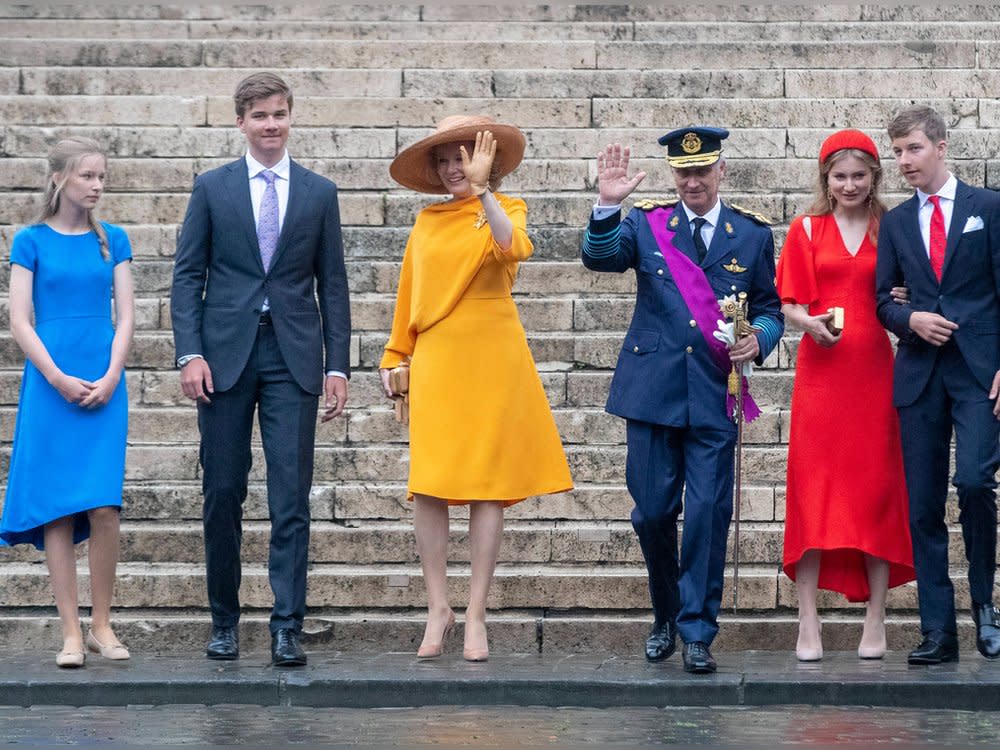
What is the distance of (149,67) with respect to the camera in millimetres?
12789

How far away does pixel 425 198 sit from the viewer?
36.4ft

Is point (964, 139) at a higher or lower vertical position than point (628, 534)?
higher

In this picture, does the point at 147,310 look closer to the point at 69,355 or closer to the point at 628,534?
the point at 69,355

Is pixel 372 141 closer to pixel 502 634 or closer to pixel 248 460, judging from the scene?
pixel 248 460

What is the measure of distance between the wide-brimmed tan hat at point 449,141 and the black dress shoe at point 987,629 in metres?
2.52

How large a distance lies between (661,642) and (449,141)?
2143mm

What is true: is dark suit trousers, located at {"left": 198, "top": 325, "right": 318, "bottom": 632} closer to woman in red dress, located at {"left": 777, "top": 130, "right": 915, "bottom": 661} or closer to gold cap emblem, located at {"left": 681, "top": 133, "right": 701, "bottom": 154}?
gold cap emblem, located at {"left": 681, "top": 133, "right": 701, "bottom": 154}

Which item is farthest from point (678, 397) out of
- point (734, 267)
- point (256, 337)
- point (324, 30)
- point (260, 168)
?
point (324, 30)

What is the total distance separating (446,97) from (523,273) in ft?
7.08

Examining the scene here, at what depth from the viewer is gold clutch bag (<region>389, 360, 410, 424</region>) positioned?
812cm

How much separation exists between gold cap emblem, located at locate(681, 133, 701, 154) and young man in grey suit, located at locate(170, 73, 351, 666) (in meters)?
1.44

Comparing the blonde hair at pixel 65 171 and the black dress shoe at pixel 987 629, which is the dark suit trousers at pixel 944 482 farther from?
the blonde hair at pixel 65 171

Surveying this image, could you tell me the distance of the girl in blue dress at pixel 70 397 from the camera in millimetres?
8000

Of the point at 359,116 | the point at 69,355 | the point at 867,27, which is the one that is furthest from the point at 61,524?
the point at 867,27
